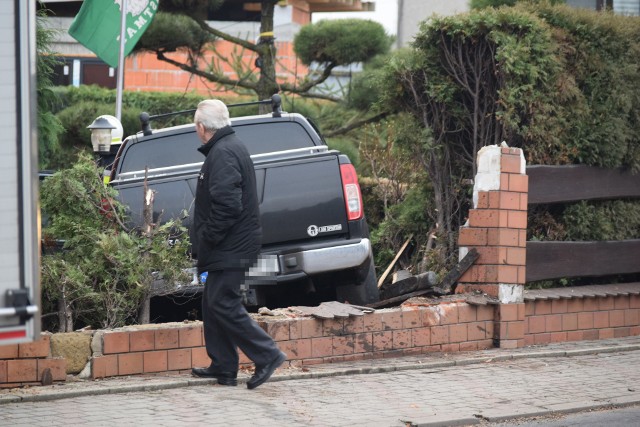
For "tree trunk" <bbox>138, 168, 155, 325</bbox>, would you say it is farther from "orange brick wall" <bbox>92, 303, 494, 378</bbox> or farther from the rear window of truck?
the rear window of truck

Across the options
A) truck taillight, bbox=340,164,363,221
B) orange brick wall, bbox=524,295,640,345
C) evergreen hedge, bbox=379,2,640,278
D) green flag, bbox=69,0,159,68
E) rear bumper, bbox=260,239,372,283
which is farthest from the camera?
green flag, bbox=69,0,159,68

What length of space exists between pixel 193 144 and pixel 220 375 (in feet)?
10.1

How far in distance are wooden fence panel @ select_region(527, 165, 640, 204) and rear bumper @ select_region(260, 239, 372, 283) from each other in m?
2.12

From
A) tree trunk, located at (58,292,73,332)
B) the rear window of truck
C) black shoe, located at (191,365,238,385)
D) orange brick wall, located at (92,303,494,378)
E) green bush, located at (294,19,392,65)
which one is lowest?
black shoe, located at (191,365,238,385)

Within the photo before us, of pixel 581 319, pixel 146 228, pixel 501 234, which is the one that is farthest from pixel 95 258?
pixel 581 319

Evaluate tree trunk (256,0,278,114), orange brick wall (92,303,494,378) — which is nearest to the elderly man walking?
orange brick wall (92,303,494,378)

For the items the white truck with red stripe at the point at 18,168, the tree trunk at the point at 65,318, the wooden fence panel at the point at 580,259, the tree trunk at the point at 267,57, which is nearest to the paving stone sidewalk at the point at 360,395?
the tree trunk at the point at 65,318

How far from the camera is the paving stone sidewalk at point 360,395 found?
274 inches

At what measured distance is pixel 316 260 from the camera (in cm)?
919

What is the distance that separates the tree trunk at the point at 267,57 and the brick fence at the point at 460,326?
8.85 m

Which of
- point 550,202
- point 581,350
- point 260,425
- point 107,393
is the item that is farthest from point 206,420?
point 550,202

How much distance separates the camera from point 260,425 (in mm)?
6789

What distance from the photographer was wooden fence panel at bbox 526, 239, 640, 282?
10625mm

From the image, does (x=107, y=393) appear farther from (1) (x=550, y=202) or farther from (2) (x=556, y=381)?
(1) (x=550, y=202)
